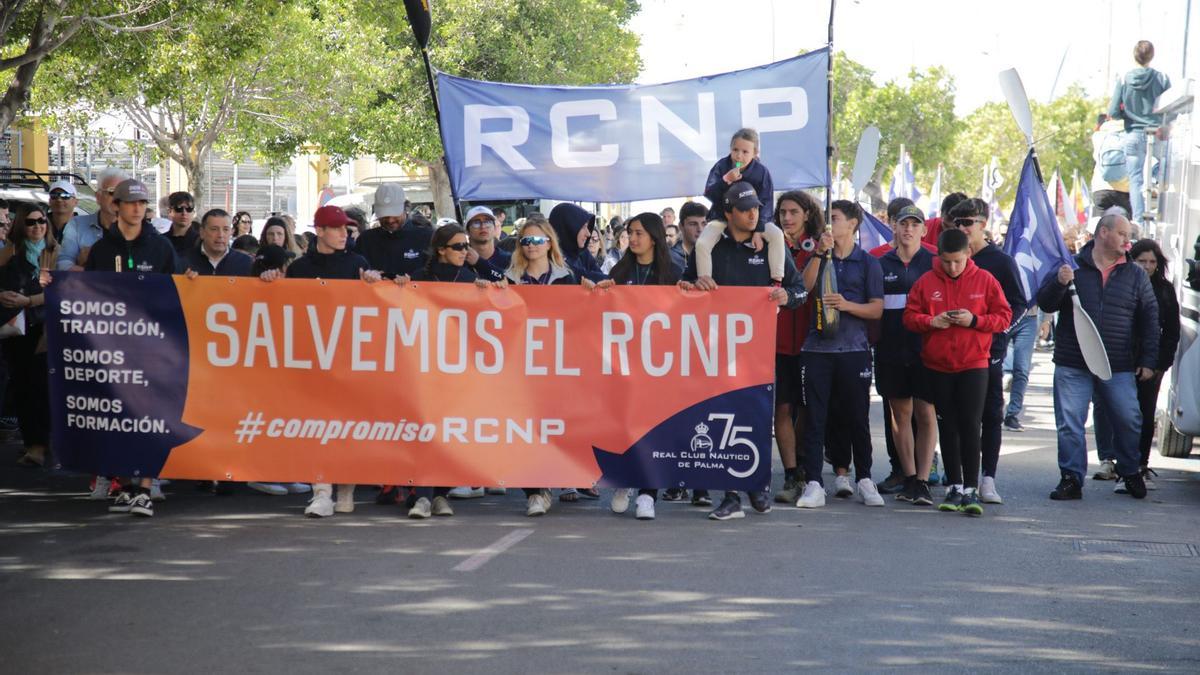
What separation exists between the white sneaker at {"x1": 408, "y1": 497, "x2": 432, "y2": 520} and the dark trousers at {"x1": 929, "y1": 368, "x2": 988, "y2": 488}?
11.2 feet

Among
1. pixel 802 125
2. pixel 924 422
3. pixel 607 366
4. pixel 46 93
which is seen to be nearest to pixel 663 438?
pixel 607 366

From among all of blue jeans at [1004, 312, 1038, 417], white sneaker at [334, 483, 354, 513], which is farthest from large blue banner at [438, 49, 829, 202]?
blue jeans at [1004, 312, 1038, 417]

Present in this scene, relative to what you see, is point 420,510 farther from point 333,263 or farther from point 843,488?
point 843,488

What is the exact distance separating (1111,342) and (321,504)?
5610 millimetres

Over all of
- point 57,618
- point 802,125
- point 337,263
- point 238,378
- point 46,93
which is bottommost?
point 57,618

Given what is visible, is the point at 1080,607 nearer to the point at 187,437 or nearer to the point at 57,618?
the point at 57,618

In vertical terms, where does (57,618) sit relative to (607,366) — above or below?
below

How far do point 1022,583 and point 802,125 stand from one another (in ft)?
16.5

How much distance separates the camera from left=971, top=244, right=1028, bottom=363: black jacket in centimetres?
1005

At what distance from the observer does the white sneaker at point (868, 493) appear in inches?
392

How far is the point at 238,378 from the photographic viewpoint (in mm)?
9344

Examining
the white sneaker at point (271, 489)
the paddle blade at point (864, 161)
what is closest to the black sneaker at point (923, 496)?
the white sneaker at point (271, 489)

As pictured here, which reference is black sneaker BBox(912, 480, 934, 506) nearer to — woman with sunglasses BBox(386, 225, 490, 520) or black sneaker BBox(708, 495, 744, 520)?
black sneaker BBox(708, 495, 744, 520)

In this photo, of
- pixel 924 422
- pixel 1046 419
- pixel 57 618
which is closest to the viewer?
pixel 57 618
